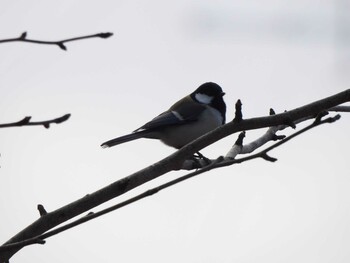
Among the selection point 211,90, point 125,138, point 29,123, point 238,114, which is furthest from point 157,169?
point 211,90

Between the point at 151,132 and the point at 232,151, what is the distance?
2256 millimetres

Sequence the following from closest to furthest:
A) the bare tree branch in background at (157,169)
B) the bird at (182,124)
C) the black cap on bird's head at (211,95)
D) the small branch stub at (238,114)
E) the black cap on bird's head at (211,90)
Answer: the bare tree branch in background at (157,169) < the small branch stub at (238,114) < the bird at (182,124) < the black cap on bird's head at (211,95) < the black cap on bird's head at (211,90)

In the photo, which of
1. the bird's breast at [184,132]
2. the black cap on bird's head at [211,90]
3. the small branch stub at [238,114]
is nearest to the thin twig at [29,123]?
the small branch stub at [238,114]

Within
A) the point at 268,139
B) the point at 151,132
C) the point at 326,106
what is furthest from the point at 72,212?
the point at 151,132

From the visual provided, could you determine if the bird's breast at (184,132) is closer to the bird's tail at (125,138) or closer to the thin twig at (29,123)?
the bird's tail at (125,138)

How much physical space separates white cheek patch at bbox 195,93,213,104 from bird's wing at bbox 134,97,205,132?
0.15 metres

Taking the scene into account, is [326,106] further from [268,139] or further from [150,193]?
[268,139]

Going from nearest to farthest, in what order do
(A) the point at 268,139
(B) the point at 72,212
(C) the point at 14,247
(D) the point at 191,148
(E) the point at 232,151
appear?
(C) the point at 14,247, (B) the point at 72,212, (D) the point at 191,148, (E) the point at 232,151, (A) the point at 268,139

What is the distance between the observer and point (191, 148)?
2188 mm

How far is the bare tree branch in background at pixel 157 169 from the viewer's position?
6.67ft

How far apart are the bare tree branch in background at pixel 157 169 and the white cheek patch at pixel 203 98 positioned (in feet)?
12.9

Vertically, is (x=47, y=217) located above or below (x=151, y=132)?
above

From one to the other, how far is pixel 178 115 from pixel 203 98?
0.66 m

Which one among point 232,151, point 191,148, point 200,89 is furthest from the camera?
point 200,89
